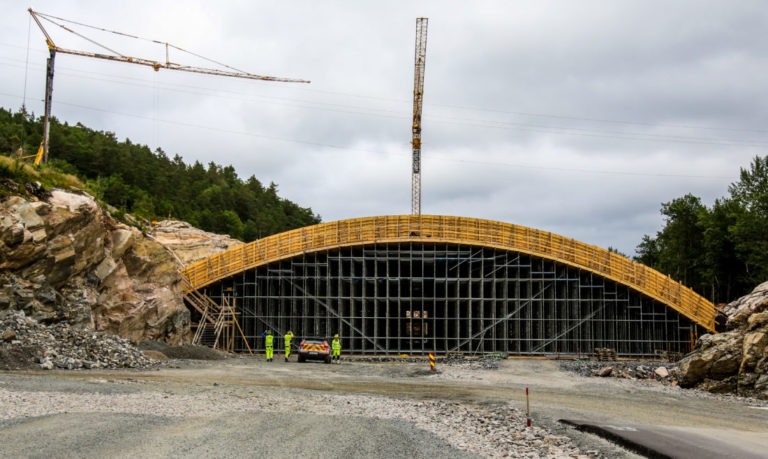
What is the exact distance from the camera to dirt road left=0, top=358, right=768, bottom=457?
1058 centimetres

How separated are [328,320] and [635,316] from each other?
20.6 metres

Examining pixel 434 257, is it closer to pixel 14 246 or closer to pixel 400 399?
pixel 400 399

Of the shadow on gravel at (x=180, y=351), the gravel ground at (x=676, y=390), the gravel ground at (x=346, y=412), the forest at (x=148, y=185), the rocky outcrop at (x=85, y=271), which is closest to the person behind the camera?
the gravel ground at (x=346, y=412)

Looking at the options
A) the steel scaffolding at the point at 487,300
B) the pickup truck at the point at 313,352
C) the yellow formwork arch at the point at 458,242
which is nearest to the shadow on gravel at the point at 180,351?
the pickup truck at the point at 313,352

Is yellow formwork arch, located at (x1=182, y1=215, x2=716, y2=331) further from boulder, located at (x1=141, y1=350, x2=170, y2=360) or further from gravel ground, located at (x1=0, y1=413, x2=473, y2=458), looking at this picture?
gravel ground, located at (x1=0, y1=413, x2=473, y2=458)

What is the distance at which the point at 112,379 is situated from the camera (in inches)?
727

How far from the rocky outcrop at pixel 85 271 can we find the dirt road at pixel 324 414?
6.05 meters

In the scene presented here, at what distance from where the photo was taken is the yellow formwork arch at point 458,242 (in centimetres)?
3756

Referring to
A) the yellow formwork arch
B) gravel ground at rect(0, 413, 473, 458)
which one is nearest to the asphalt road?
gravel ground at rect(0, 413, 473, 458)

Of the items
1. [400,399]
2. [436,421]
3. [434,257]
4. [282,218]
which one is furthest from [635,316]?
[282,218]

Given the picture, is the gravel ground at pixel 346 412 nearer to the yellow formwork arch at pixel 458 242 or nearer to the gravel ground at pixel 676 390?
the gravel ground at pixel 676 390

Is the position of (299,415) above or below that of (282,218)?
below

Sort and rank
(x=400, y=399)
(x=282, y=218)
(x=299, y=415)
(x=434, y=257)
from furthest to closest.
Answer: (x=282, y=218) → (x=434, y=257) → (x=400, y=399) → (x=299, y=415)

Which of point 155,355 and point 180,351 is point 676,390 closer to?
point 155,355
